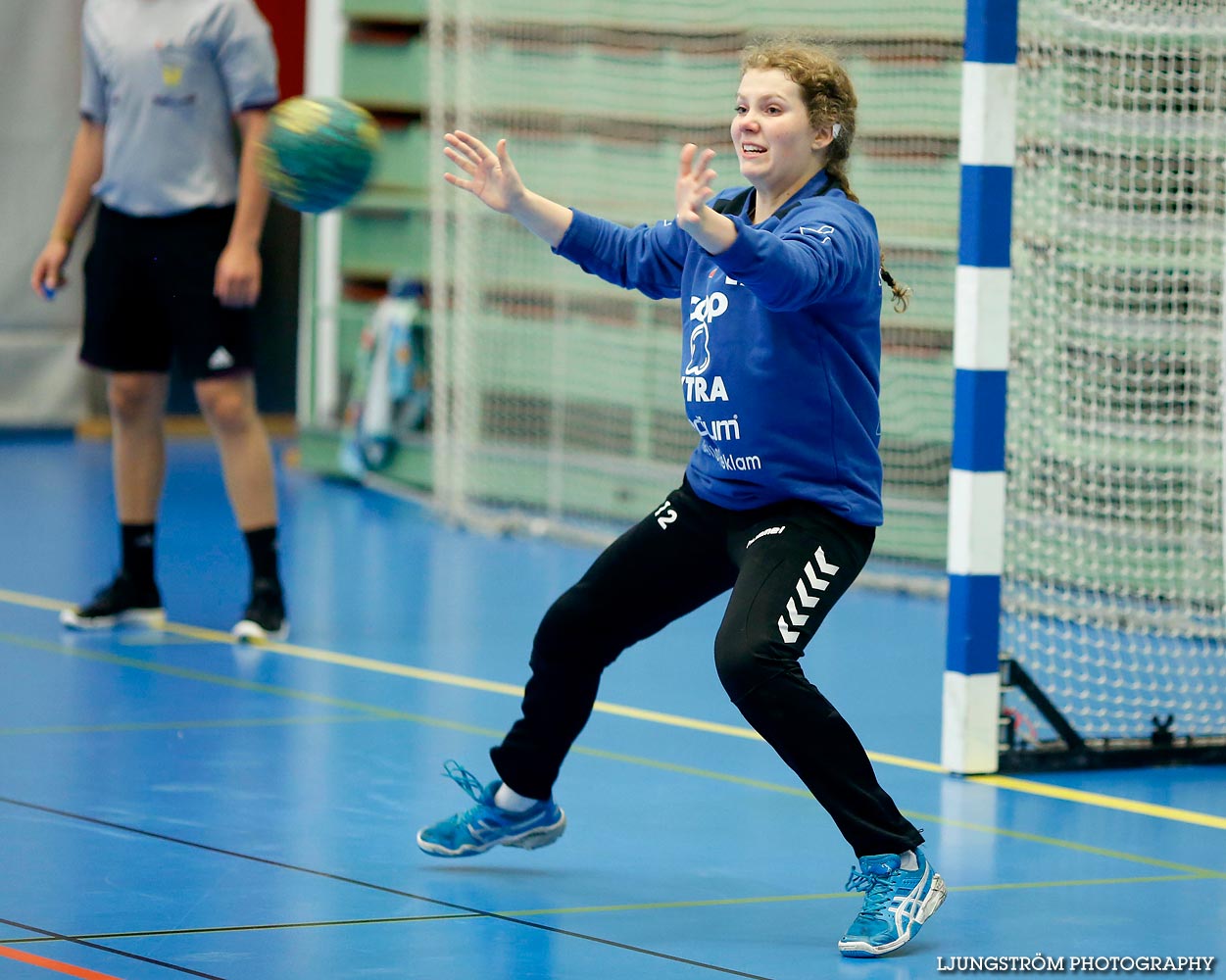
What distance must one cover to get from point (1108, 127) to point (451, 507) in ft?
13.7

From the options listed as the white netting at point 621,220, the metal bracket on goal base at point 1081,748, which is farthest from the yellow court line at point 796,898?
the white netting at point 621,220

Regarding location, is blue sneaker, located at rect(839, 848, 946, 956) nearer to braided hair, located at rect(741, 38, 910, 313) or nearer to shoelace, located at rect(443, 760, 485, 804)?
shoelace, located at rect(443, 760, 485, 804)

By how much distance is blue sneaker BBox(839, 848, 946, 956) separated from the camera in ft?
11.5

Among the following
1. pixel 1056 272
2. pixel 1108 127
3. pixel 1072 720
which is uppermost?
pixel 1108 127

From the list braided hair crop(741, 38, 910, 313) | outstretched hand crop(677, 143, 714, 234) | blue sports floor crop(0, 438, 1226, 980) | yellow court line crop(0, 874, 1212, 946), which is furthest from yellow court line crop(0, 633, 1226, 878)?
outstretched hand crop(677, 143, 714, 234)

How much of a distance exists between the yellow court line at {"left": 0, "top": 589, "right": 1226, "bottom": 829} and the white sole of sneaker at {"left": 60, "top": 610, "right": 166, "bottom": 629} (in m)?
0.05

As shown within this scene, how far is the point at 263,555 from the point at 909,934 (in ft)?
10.8

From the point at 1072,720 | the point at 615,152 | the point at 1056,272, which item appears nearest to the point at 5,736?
the point at 1072,720

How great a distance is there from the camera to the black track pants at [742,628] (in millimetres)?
3568

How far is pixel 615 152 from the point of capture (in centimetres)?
923

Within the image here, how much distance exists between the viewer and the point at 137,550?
649 centimetres

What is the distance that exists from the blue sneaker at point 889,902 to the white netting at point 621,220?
4486 millimetres

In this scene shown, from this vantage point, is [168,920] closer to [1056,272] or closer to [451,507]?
[1056,272]

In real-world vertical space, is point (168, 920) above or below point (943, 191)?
below
